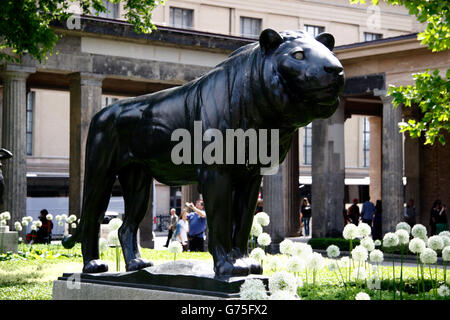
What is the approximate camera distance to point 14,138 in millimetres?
21328

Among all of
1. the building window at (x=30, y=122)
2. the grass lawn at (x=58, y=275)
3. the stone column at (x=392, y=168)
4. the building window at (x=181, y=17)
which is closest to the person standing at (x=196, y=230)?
the grass lawn at (x=58, y=275)

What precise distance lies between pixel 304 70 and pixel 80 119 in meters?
18.3

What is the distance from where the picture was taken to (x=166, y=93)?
620 centimetres

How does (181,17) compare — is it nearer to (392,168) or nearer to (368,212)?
(368,212)

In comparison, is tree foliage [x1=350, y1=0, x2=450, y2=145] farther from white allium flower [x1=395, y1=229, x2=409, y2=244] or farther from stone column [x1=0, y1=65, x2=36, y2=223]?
stone column [x1=0, y1=65, x2=36, y2=223]

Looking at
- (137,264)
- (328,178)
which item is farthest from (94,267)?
(328,178)

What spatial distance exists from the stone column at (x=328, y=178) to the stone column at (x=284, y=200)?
131 cm

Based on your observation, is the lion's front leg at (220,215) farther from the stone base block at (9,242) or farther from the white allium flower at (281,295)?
the stone base block at (9,242)

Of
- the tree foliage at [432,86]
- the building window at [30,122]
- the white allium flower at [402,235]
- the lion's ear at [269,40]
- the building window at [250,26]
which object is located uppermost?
the building window at [250,26]

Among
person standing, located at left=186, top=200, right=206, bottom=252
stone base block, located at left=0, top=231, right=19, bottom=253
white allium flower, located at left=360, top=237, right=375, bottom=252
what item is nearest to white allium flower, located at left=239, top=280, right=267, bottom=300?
white allium flower, located at left=360, top=237, right=375, bottom=252

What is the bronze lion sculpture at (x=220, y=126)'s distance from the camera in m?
4.91

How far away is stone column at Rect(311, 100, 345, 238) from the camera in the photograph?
25797 millimetres
